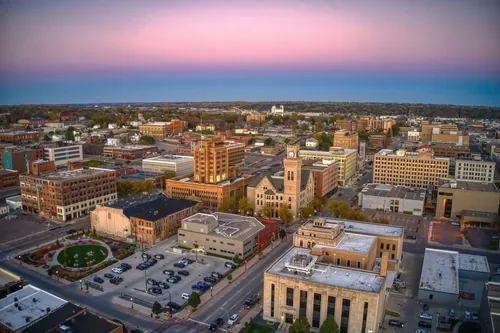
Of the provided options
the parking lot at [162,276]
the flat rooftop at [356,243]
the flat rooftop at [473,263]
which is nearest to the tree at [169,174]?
the parking lot at [162,276]

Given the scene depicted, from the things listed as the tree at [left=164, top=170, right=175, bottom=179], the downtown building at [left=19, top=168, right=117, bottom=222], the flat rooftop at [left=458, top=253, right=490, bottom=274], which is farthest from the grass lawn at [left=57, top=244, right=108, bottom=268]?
the flat rooftop at [left=458, top=253, right=490, bottom=274]

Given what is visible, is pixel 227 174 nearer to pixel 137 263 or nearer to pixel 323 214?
pixel 323 214

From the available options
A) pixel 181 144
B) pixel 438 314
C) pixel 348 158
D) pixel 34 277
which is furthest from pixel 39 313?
pixel 181 144

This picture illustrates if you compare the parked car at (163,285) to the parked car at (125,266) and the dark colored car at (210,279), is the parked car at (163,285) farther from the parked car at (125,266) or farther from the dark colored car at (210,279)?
the parked car at (125,266)

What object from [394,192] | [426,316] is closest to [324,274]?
[426,316]

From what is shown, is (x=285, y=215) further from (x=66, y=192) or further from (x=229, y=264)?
(x=66, y=192)

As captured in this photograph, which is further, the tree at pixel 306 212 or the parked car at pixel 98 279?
the tree at pixel 306 212

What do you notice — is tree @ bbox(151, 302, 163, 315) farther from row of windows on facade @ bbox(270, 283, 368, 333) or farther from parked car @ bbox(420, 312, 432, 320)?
parked car @ bbox(420, 312, 432, 320)
